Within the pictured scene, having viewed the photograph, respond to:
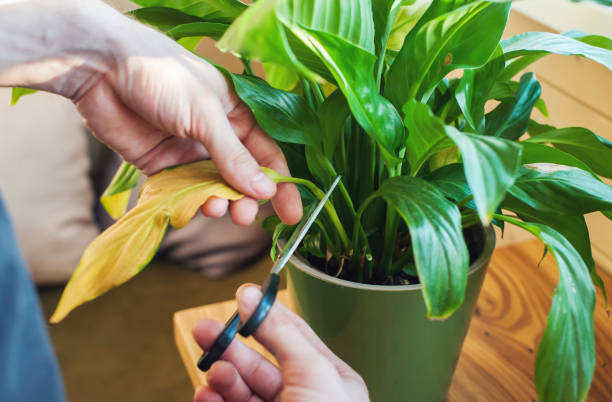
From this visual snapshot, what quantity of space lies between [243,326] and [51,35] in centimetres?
30

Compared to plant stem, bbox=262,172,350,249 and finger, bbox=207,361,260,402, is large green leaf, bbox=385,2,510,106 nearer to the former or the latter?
plant stem, bbox=262,172,350,249

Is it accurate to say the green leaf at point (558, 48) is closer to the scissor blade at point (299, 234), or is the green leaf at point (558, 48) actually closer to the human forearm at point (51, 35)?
the scissor blade at point (299, 234)

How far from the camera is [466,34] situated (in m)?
0.46

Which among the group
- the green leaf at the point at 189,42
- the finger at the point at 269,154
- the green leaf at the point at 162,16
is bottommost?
the finger at the point at 269,154

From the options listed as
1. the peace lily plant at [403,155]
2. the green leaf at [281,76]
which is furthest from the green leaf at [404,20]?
the green leaf at [281,76]

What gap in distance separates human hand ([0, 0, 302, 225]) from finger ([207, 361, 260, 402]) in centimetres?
Answer: 12

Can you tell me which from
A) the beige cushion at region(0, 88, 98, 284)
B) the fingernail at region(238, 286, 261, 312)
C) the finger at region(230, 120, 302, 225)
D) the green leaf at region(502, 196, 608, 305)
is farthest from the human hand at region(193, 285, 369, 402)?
the beige cushion at region(0, 88, 98, 284)

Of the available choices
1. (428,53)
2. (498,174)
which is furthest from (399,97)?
(498,174)

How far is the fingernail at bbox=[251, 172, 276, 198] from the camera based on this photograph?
0.47 meters

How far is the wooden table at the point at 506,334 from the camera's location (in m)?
0.65

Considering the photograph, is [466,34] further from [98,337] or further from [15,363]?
[98,337]

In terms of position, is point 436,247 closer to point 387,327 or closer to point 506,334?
point 387,327

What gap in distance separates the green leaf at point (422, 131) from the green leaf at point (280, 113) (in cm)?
9

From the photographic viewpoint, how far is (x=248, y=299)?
41cm
